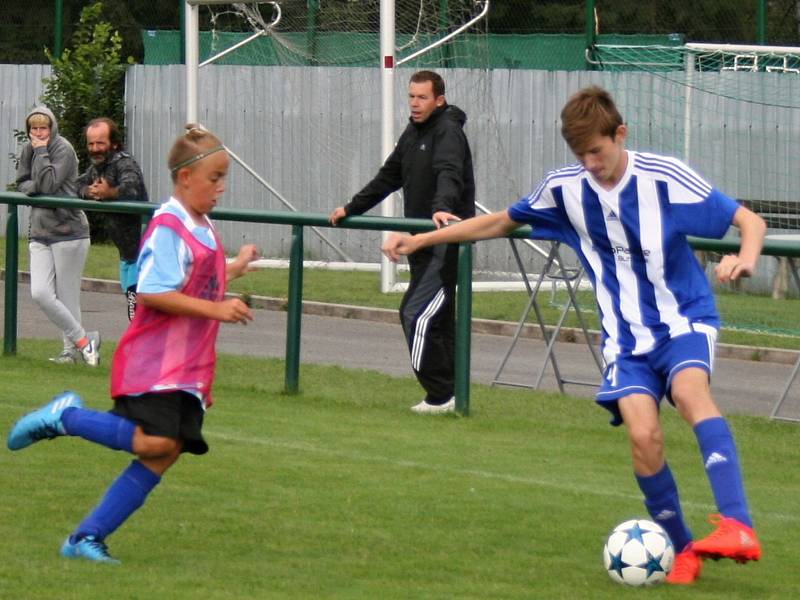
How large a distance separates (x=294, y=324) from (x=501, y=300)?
6498mm

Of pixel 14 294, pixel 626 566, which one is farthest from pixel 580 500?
pixel 14 294

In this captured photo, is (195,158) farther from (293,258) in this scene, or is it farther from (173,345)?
(293,258)

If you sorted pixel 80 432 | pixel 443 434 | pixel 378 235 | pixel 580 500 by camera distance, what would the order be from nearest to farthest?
1. pixel 80 432
2. pixel 580 500
3. pixel 443 434
4. pixel 378 235

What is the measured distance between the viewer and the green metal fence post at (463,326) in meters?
10.4

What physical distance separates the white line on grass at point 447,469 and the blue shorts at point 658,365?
169 cm

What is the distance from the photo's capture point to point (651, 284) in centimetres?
620

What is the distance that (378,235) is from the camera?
18.9 metres

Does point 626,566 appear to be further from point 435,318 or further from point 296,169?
point 296,169

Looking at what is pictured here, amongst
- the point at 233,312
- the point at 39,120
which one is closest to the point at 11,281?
the point at 39,120

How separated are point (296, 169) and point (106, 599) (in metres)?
17.7

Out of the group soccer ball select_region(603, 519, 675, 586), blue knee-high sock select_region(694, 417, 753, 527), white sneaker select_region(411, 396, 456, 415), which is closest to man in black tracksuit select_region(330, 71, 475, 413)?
white sneaker select_region(411, 396, 456, 415)

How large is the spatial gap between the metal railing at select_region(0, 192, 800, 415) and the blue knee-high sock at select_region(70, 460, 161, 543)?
3.83 metres

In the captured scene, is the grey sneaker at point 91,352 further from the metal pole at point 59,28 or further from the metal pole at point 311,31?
the metal pole at point 59,28

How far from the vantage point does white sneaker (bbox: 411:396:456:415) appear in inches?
418
